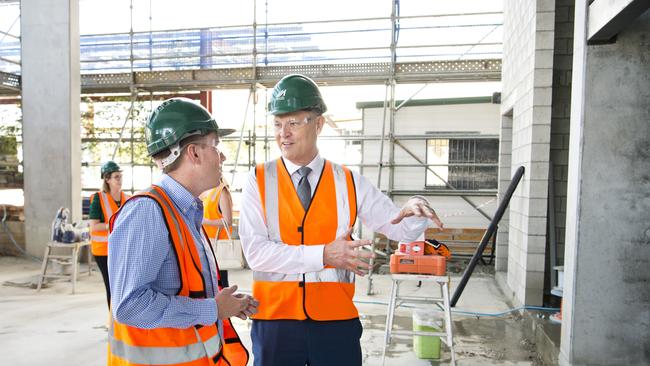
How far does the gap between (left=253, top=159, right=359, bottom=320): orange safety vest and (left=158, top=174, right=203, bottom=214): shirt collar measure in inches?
21.0

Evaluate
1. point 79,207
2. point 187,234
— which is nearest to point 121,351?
point 187,234

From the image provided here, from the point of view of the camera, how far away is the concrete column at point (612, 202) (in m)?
3.35

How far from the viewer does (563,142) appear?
570cm

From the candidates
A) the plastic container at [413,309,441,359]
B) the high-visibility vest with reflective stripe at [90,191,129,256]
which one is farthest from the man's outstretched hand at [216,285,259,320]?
the high-visibility vest with reflective stripe at [90,191,129,256]

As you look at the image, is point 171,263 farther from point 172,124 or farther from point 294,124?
point 294,124

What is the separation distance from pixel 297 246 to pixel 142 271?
28.5 inches

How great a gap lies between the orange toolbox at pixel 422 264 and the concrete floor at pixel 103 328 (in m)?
0.87

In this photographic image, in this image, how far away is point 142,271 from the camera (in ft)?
4.20

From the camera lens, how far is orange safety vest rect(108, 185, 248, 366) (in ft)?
4.48

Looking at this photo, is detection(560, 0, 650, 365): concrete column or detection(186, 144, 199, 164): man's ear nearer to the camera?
detection(186, 144, 199, 164): man's ear

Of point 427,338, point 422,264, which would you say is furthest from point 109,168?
point 427,338

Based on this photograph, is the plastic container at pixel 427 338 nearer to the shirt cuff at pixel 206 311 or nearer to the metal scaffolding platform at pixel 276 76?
the shirt cuff at pixel 206 311

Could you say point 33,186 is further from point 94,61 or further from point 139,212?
point 139,212

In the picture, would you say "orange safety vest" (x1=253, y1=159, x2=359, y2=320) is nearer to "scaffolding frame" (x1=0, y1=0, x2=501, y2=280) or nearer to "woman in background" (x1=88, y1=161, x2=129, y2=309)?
"woman in background" (x1=88, y1=161, x2=129, y2=309)
